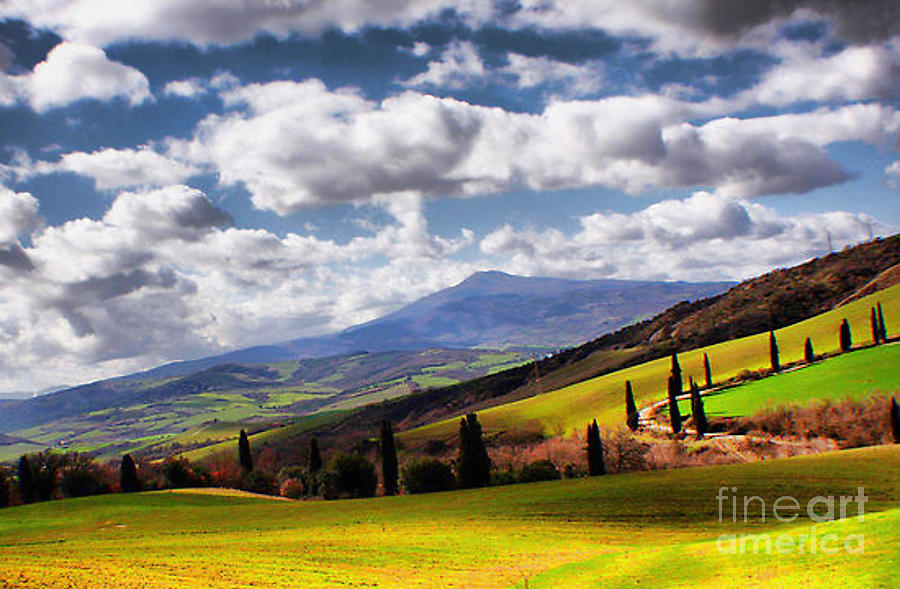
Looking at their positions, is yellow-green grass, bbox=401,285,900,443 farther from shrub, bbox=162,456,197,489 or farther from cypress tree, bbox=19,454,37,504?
cypress tree, bbox=19,454,37,504

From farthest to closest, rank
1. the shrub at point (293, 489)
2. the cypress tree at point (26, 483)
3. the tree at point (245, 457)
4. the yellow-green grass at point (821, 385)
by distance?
the tree at point (245, 457)
the shrub at point (293, 489)
the cypress tree at point (26, 483)
the yellow-green grass at point (821, 385)

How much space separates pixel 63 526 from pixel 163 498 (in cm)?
2476

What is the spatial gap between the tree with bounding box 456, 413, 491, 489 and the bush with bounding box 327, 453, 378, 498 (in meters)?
19.2

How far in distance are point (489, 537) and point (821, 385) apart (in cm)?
9516

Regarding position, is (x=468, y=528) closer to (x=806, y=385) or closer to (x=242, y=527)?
(x=242, y=527)

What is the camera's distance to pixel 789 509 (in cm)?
4938

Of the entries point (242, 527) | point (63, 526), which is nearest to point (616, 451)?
point (242, 527)

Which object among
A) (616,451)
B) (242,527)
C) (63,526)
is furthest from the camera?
(616,451)

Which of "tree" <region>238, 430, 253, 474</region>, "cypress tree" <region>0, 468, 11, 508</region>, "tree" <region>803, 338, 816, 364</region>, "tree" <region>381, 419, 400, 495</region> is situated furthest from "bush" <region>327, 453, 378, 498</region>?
"tree" <region>803, 338, 816, 364</region>

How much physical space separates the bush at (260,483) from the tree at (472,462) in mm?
50998

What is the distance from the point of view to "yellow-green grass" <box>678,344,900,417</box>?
102125 millimetres

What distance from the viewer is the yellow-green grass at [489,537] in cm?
2898

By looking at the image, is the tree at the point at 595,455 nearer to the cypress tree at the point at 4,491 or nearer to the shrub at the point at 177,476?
the shrub at the point at 177,476

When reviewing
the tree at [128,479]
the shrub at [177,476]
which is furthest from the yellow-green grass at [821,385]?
the tree at [128,479]
